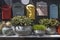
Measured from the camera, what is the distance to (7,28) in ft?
5.66

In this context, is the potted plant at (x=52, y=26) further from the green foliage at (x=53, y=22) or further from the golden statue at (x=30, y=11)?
the golden statue at (x=30, y=11)

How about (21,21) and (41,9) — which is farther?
(41,9)

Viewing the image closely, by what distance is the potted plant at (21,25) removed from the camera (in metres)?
1.69

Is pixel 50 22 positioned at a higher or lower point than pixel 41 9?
lower

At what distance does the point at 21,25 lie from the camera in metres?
1.70

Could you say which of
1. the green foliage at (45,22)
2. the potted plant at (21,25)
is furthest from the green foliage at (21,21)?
the green foliage at (45,22)

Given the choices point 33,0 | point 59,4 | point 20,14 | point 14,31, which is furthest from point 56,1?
point 14,31

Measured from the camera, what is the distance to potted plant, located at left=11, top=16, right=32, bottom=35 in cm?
169

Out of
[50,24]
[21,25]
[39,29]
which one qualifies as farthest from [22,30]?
[50,24]

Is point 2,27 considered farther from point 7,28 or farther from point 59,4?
point 59,4

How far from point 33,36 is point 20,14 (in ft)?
0.85

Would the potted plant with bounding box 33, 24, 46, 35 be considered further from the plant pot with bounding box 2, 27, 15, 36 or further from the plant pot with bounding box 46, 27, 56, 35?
the plant pot with bounding box 2, 27, 15, 36

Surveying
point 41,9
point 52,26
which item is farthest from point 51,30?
point 41,9

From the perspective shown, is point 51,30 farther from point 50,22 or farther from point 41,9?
point 41,9
